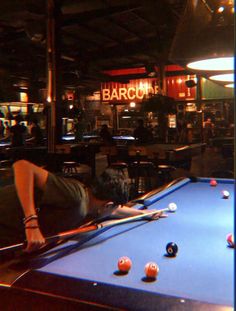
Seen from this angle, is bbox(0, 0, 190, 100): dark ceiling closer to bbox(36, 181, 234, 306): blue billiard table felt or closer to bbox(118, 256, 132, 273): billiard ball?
bbox(36, 181, 234, 306): blue billiard table felt

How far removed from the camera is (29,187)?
6.45 feet

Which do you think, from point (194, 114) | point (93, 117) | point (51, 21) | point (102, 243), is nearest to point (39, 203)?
point (102, 243)

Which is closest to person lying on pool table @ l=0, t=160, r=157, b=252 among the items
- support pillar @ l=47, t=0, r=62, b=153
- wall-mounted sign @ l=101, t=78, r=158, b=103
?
support pillar @ l=47, t=0, r=62, b=153

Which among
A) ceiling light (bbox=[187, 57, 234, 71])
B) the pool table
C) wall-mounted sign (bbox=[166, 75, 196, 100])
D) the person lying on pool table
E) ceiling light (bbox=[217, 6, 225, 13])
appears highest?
wall-mounted sign (bbox=[166, 75, 196, 100])

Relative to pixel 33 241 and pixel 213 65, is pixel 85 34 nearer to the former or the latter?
pixel 213 65

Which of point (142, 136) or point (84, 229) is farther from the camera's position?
point (142, 136)

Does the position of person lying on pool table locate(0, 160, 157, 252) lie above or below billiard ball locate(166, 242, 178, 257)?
above

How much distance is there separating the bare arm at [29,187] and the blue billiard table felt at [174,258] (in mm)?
198

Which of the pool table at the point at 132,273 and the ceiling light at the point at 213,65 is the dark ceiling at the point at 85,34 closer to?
the ceiling light at the point at 213,65

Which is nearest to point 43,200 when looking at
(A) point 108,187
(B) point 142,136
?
(A) point 108,187

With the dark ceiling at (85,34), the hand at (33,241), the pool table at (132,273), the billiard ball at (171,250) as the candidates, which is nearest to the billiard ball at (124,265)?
the pool table at (132,273)

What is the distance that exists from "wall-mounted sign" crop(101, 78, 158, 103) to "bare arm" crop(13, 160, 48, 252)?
363 inches

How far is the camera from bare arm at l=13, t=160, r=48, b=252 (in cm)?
182

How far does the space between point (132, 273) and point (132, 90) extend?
9987 millimetres
